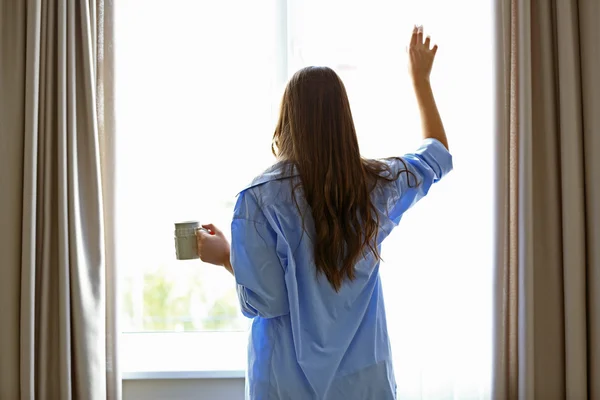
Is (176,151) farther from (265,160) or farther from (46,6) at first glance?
(46,6)

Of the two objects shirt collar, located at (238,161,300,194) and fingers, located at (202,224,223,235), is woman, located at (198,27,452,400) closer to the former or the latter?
shirt collar, located at (238,161,300,194)

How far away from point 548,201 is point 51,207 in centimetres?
160

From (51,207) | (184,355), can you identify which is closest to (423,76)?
(51,207)

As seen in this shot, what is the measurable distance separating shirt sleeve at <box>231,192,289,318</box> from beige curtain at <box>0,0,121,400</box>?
77 cm

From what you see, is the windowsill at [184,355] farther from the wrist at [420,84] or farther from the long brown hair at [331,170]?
the wrist at [420,84]

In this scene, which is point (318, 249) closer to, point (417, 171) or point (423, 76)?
point (417, 171)

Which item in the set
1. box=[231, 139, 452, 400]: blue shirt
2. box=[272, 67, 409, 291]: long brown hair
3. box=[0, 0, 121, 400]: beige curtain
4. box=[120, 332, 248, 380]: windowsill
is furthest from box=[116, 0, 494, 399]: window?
box=[272, 67, 409, 291]: long brown hair

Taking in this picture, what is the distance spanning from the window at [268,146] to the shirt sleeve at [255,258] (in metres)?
0.78

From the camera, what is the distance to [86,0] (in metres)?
1.97

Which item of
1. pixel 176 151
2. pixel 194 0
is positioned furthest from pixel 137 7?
pixel 176 151

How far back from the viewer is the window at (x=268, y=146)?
2.08 meters

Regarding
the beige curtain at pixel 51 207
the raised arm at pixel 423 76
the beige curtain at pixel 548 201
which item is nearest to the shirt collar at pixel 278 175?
the raised arm at pixel 423 76

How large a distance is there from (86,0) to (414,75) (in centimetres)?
108

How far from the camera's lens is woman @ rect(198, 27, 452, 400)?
1356 mm
